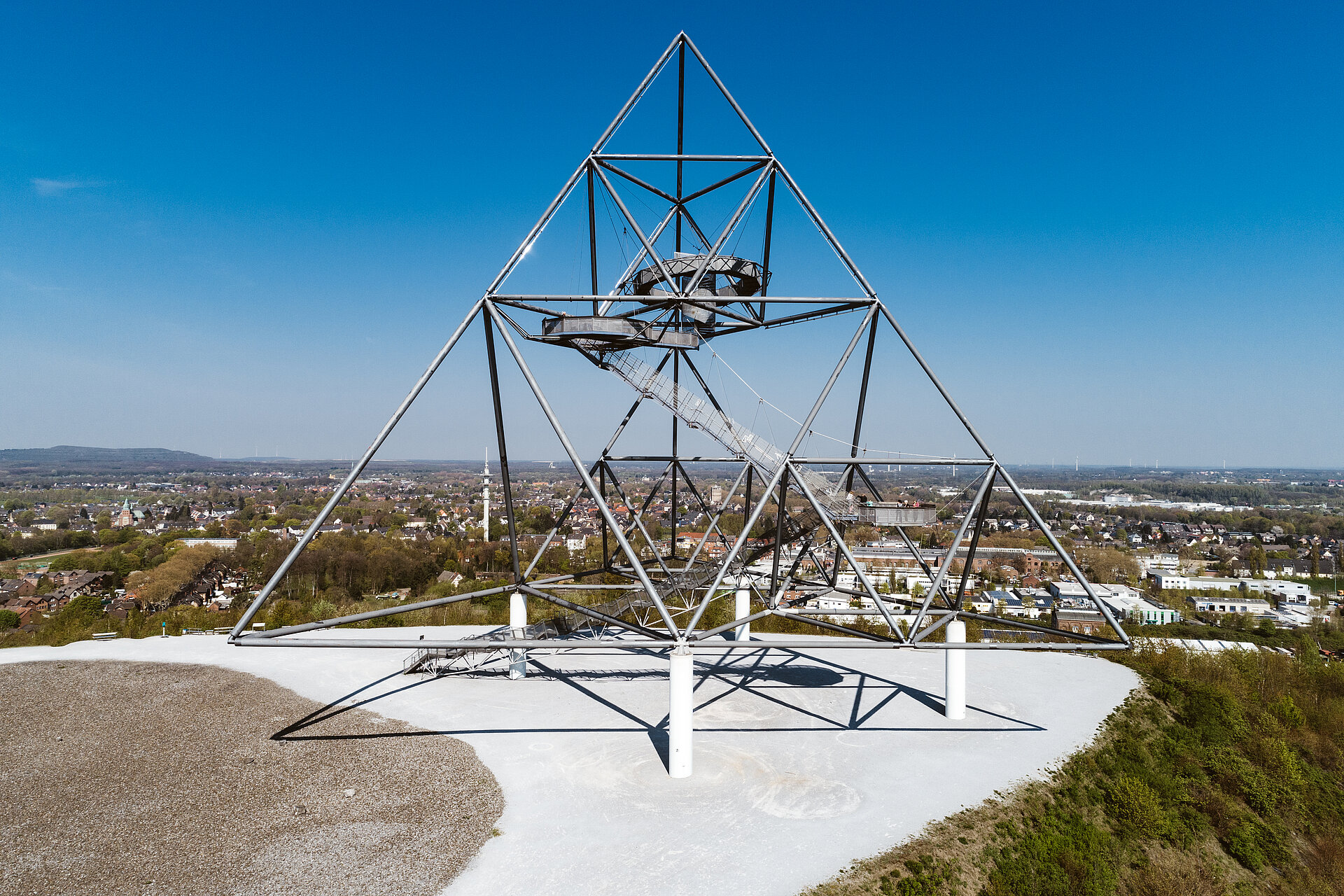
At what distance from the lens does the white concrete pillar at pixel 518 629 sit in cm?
2103

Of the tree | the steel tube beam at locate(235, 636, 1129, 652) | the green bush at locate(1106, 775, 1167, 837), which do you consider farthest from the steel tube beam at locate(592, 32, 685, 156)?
the tree

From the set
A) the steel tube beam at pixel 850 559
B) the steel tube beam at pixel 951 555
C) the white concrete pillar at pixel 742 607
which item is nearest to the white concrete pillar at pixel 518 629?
the white concrete pillar at pixel 742 607

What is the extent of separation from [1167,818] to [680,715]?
12426mm

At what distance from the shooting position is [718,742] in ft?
54.9

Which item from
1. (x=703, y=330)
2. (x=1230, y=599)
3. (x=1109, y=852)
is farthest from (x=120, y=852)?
(x=1230, y=599)

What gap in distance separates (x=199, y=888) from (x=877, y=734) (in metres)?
15.2

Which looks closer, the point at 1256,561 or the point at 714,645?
the point at 714,645

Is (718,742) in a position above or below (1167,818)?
above

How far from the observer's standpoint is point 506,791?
1409 cm

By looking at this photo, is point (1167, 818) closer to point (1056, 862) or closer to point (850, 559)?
point (1056, 862)

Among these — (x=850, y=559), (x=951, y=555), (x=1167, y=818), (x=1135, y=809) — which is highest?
(x=850, y=559)

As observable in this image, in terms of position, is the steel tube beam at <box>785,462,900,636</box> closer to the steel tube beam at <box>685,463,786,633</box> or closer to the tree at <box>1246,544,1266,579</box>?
the steel tube beam at <box>685,463,786,633</box>

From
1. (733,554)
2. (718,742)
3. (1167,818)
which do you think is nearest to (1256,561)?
(1167,818)

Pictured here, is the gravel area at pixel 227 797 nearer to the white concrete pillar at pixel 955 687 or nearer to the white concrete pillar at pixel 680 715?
the white concrete pillar at pixel 680 715
